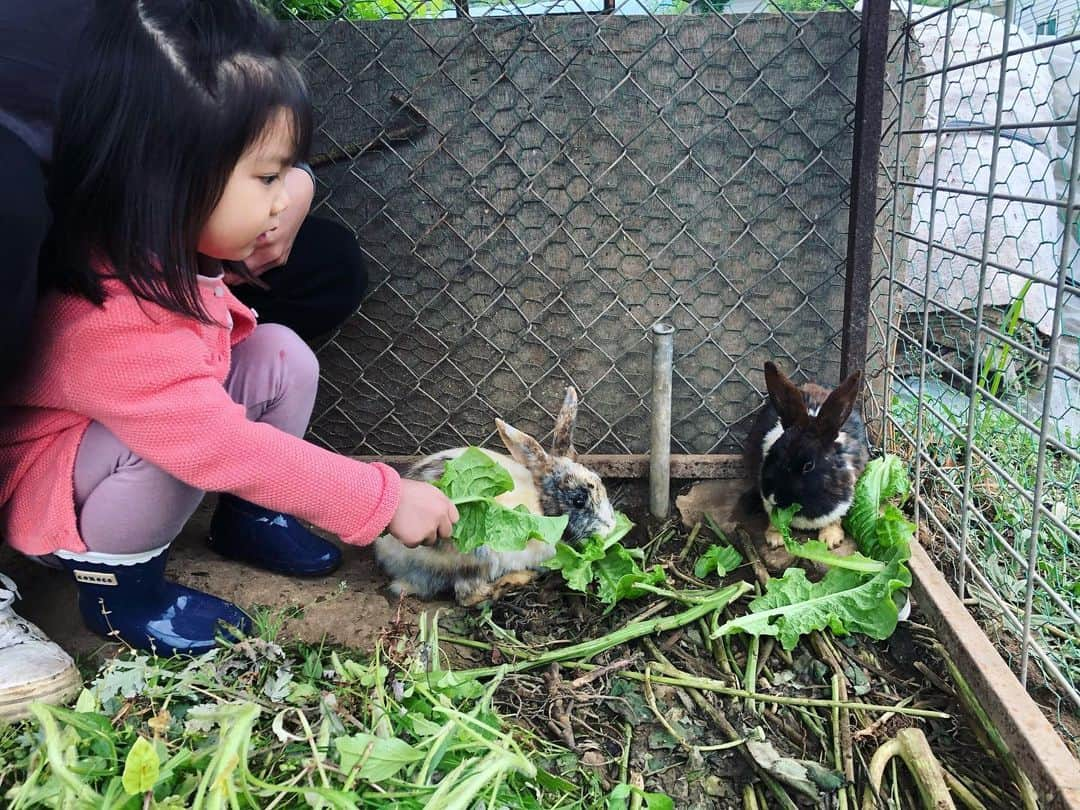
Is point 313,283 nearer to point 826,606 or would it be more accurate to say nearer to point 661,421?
point 661,421

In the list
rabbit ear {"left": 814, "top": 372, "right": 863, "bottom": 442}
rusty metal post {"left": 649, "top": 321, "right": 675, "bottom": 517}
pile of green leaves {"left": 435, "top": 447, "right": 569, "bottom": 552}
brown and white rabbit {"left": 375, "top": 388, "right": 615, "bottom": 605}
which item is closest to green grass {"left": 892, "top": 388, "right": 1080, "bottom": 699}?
rabbit ear {"left": 814, "top": 372, "right": 863, "bottom": 442}

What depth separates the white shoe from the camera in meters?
1.62

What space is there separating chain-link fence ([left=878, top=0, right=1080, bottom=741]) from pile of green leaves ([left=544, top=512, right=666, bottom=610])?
0.76 metres

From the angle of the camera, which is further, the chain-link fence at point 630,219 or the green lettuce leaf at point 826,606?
the chain-link fence at point 630,219

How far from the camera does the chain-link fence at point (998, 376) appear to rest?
68.8 inches

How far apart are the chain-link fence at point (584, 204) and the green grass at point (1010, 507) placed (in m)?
0.42

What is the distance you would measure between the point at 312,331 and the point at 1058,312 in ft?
6.02

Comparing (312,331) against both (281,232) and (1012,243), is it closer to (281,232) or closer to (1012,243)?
(281,232)

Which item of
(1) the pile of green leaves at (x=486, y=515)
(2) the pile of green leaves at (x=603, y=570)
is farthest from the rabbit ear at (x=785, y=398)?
(1) the pile of green leaves at (x=486, y=515)

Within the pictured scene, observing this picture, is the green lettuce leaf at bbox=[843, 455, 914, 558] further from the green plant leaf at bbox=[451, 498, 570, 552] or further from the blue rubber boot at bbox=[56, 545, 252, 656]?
the blue rubber boot at bbox=[56, 545, 252, 656]

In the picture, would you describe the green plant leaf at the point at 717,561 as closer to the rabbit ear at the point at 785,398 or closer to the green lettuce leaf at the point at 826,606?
the green lettuce leaf at the point at 826,606

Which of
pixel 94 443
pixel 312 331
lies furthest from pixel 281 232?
pixel 94 443

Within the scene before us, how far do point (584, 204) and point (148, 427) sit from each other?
1500 millimetres

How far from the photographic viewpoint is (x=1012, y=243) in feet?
12.5
